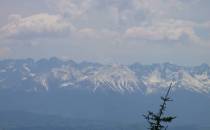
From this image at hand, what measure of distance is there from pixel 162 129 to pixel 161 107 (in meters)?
1.07

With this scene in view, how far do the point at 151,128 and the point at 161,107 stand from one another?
113 cm

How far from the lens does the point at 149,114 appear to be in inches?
1107

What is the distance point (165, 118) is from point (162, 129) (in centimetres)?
78

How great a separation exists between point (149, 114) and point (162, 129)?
0.98m

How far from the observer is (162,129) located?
27.7 m

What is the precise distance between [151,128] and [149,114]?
2.36 ft

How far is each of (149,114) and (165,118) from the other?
44.4 inches

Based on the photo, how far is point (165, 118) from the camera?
27.2 meters

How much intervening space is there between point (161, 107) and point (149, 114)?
814 mm

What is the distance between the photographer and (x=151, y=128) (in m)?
27.8

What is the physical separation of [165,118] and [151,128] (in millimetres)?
996
